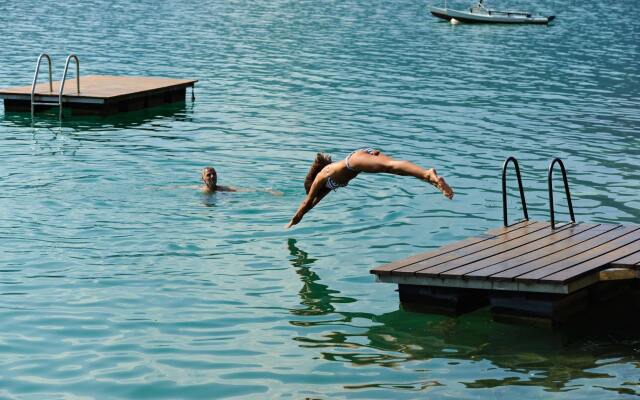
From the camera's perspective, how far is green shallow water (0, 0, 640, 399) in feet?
41.0

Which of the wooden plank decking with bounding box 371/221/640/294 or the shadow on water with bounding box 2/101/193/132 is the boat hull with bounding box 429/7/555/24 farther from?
the wooden plank decking with bounding box 371/221/640/294

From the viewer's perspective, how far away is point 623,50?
175 ft

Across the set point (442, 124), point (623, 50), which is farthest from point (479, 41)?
point (442, 124)

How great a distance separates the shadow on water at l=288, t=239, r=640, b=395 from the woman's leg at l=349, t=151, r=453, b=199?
1.71 m

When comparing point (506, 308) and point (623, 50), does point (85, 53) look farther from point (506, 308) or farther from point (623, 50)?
point (506, 308)

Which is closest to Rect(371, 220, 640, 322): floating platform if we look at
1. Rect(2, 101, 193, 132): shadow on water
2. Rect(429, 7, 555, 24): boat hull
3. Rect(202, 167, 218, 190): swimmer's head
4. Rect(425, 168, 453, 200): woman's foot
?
Rect(425, 168, 453, 200): woman's foot

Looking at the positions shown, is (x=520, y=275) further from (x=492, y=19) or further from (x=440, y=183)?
(x=492, y=19)

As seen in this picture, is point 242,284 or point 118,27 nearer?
point 242,284

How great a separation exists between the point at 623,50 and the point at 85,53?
24802 mm

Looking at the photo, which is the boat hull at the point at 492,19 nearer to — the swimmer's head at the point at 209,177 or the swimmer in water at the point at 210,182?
the swimmer in water at the point at 210,182

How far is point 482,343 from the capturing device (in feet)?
44.1

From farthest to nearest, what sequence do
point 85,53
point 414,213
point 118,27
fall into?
point 118,27 → point 85,53 → point 414,213

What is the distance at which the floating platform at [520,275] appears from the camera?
13289 mm

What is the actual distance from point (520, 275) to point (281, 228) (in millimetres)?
6318
